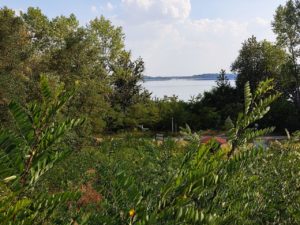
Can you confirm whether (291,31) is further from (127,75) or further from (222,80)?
(127,75)

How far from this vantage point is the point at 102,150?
567 inches

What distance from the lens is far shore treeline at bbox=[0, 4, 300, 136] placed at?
30219 mm

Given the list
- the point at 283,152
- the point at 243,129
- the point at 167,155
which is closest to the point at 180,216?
the point at 243,129

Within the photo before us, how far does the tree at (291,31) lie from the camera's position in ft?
133

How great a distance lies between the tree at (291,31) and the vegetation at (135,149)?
0.10 metres

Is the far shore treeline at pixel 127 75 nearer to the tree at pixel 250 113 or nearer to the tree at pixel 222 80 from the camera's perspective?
the tree at pixel 222 80

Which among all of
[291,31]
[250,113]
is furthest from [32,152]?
[291,31]

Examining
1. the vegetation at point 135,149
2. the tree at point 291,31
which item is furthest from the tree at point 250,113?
the tree at point 291,31

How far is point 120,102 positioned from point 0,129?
44.4 m

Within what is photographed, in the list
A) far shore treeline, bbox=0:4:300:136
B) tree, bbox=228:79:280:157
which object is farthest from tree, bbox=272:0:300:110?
tree, bbox=228:79:280:157

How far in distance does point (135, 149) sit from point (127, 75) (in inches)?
1495

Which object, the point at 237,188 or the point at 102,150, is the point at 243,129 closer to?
the point at 237,188

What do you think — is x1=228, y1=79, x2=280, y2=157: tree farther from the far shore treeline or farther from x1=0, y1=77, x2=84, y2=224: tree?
the far shore treeline

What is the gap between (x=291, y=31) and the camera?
134 ft
